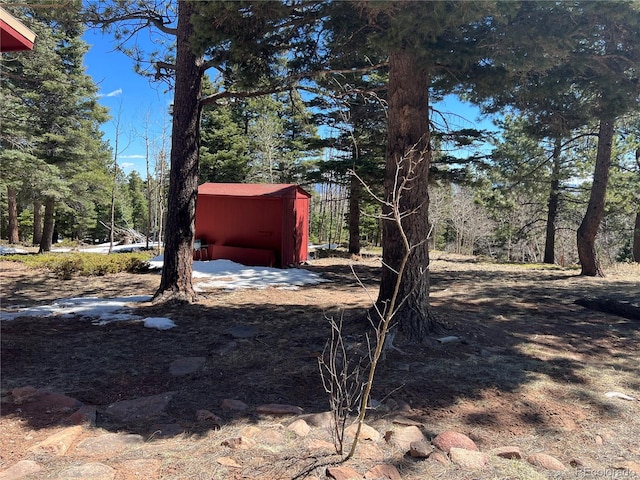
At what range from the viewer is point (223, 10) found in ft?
13.6

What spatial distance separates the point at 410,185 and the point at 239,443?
2.95m

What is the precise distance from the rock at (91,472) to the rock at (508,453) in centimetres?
192

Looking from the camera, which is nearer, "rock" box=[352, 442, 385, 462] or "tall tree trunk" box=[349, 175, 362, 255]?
"rock" box=[352, 442, 385, 462]

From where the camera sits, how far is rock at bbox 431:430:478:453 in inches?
87.3

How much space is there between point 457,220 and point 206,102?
28866mm

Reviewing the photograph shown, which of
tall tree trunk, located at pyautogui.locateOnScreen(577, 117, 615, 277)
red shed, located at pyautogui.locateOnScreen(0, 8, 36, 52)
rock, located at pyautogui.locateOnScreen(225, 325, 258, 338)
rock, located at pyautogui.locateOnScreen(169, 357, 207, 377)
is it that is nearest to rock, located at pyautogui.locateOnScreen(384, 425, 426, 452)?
rock, located at pyautogui.locateOnScreen(169, 357, 207, 377)

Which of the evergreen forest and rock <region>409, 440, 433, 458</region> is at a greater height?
the evergreen forest

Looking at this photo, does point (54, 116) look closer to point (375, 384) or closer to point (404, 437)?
point (375, 384)

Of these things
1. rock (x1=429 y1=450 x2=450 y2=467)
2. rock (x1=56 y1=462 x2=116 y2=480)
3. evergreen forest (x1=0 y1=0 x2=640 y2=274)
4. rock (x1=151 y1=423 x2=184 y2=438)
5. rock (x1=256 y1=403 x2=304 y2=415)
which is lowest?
rock (x1=151 y1=423 x2=184 y2=438)

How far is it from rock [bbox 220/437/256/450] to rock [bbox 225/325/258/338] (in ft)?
7.55

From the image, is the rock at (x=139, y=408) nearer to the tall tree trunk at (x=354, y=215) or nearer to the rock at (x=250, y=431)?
the rock at (x=250, y=431)

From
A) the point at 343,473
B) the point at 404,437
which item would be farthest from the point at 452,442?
the point at 343,473

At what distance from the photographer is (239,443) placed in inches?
85.4

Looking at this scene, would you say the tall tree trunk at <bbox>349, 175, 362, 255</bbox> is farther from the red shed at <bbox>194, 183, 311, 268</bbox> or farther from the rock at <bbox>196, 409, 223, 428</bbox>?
the rock at <bbox>196, 409, 223, 428</bbox>
